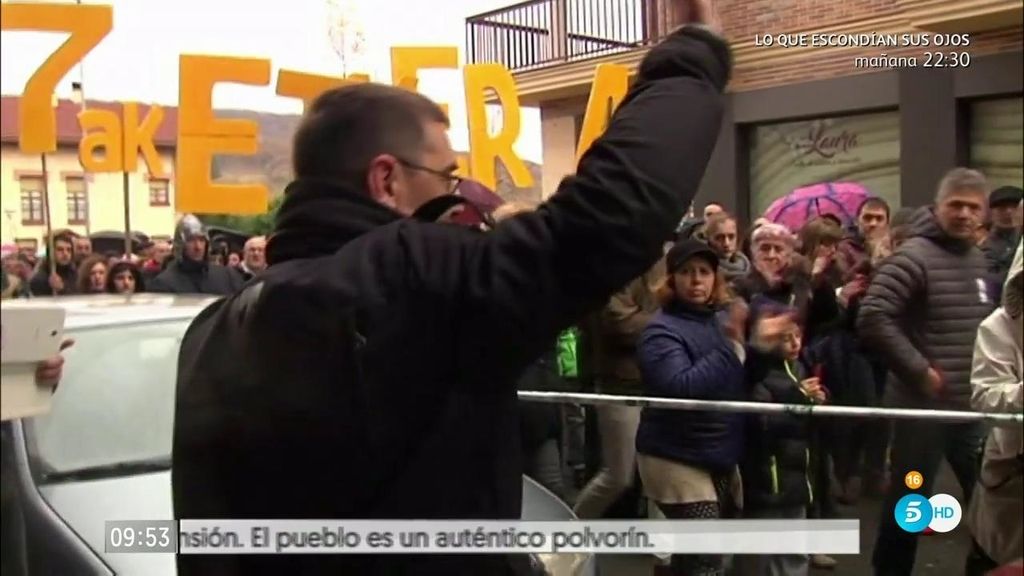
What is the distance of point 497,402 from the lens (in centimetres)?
144

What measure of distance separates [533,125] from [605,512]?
2.12 ft

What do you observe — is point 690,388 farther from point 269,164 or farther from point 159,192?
point 159,192

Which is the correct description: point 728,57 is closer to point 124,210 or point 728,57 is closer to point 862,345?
point 862,345

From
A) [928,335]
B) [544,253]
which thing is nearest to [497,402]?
[544,253]

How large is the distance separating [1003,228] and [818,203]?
266 mm

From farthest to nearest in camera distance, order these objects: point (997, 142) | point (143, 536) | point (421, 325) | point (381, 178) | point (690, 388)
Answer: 1. point (690, 388)
2. point (143, 536)
3. point (997, 142)
4. point (381, 178)
5. point (421, 325)

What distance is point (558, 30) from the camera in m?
1.80

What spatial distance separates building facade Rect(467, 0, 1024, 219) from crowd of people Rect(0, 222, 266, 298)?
0.51 meters

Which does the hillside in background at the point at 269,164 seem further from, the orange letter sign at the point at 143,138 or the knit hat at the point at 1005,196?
the knit hat at the point at 1005,196

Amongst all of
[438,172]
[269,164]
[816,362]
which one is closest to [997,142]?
[816,362]

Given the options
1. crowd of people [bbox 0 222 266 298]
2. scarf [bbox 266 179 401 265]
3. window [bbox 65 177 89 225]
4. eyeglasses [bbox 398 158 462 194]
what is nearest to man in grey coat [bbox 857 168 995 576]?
eyeglasses [bbox 398 158 462 194]

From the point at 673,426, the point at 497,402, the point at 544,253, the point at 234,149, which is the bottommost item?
the point at 673,426

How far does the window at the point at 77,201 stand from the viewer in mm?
1746
